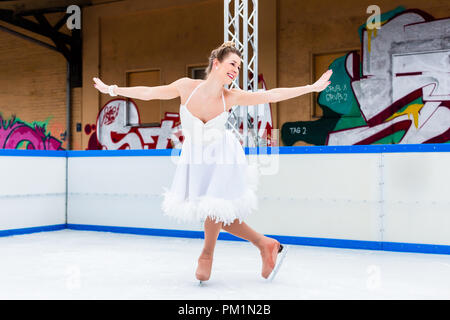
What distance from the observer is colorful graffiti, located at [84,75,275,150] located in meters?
11.1

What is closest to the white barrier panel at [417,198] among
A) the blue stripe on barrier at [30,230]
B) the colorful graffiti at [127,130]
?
the blue stripe on barrier at [30,230]

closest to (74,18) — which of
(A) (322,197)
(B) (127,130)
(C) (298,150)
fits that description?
(B) (127,130)

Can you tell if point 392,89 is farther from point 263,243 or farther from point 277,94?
point 263,243

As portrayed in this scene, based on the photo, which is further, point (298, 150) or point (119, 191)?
point (119, 191)

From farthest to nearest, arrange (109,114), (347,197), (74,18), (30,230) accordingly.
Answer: (74,18), (109,114), (30,230), (347,197)

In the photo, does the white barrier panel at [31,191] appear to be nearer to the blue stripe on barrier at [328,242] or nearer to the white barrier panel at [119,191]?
the white barrier panel at [119,191]

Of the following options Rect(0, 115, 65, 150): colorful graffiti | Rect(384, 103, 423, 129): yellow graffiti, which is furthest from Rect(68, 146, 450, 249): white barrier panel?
Rect(0, 115, 65, 150): colorful graffiti

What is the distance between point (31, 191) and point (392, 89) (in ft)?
22.6

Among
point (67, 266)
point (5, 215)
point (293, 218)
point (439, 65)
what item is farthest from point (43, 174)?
point (439, 65)

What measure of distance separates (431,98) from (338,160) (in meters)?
5.42

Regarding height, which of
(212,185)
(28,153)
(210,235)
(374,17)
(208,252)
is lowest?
(208,252)

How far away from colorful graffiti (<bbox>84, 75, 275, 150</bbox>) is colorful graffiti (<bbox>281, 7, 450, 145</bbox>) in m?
3.06

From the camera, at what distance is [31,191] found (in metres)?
5.52

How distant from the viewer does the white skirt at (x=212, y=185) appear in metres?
2.81
